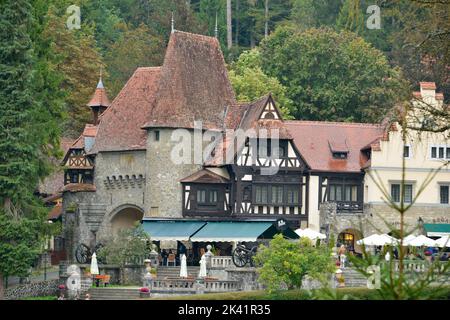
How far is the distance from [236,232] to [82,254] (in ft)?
23.9

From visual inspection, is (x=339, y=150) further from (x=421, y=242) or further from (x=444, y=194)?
(x=421, y=242)

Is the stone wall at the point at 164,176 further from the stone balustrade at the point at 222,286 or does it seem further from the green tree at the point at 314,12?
the green tree at the point at 314,12

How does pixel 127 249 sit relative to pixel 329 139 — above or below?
below

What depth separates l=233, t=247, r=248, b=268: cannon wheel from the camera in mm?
56188

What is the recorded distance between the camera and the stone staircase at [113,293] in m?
52.6

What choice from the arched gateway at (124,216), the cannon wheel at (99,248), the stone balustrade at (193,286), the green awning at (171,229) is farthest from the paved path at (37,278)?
the stone balustrade at (193,286)

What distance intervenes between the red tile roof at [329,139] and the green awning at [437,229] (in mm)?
4193

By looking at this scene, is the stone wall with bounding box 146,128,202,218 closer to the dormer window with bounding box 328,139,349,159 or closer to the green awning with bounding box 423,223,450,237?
the dormer window with bounding box 328,139,349,159

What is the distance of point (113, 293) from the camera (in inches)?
2103

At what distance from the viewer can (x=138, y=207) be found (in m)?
66.7

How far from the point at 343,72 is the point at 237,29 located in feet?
87.4

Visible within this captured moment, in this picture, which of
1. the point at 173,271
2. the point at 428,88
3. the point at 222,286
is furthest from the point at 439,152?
the point at 222,286
